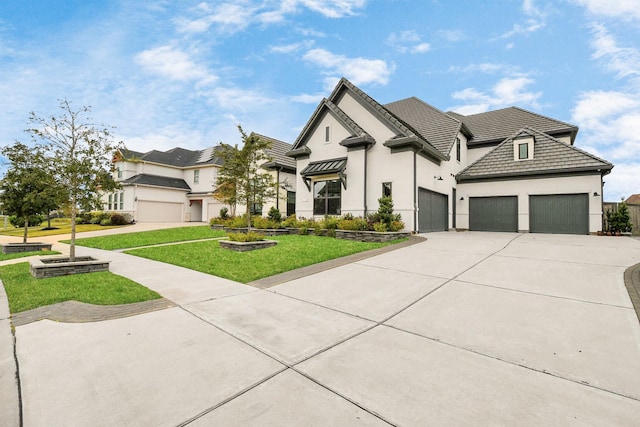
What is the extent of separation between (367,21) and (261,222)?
490 inches

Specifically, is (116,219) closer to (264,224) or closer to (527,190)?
(264,224)

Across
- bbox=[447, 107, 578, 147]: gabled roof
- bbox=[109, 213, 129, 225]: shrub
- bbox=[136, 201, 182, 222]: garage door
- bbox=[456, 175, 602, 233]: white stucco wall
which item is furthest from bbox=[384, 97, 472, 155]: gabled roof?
bbox=[109, 213, 129, 225]: shrub

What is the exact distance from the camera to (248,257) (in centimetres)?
921

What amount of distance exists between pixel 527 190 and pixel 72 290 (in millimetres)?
21015

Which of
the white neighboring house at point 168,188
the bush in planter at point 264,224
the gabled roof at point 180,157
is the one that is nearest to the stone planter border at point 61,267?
the bush in planter at point 264,224

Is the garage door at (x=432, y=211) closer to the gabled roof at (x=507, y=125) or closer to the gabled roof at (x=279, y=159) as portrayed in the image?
the gabled roof at (x=507, y=125)

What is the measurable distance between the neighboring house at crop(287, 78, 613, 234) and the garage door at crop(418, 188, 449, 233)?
0.19ft

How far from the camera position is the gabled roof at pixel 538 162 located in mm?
15086

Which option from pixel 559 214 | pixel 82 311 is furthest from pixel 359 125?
pixel 82 311

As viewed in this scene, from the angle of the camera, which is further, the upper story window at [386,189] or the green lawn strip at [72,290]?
the upper story window at [386,189]

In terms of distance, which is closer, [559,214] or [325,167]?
[559,214]

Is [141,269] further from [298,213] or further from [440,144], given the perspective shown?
[440,144]

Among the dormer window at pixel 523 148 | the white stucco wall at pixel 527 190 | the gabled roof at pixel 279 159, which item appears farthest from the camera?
the gabled roof at pixel 279 159

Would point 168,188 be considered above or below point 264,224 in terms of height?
above
